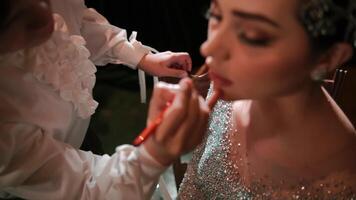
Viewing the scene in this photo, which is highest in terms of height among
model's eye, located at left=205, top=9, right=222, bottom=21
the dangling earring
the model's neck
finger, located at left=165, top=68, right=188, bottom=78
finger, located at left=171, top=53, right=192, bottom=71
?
model's eye, located at left=205, top=9, right=222, bottom=21

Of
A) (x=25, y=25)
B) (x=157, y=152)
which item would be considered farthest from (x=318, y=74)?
(x=25, y=25)

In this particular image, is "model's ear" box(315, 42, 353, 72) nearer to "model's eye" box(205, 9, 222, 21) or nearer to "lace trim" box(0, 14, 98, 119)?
"model's eye" box(205, 9, 222, 21)

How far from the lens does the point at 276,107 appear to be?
28.6 inches

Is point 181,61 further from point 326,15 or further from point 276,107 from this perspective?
point 326,15

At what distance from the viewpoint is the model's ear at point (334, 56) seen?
61 cm

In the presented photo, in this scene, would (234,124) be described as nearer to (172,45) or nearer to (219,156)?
(219,156)

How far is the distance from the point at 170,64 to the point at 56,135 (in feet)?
0.95

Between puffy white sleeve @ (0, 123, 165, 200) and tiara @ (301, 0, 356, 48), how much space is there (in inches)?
12.8

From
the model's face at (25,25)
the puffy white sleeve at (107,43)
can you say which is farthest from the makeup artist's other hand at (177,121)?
the puffy white sleeve at (107,43)

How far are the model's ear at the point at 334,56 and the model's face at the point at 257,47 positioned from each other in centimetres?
2

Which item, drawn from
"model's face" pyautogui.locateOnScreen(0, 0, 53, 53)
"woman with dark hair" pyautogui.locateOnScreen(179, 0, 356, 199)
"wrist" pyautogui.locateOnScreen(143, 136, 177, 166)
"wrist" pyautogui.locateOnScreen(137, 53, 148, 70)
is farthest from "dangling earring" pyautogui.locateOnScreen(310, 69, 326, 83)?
"wrist" pyautogui.locateOnScreen(137, 53, 148, 70)

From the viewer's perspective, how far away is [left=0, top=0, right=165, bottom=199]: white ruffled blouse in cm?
76

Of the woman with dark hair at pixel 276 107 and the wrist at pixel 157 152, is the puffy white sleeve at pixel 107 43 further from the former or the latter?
the wrist at pixel 157 152

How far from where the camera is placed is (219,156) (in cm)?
82
